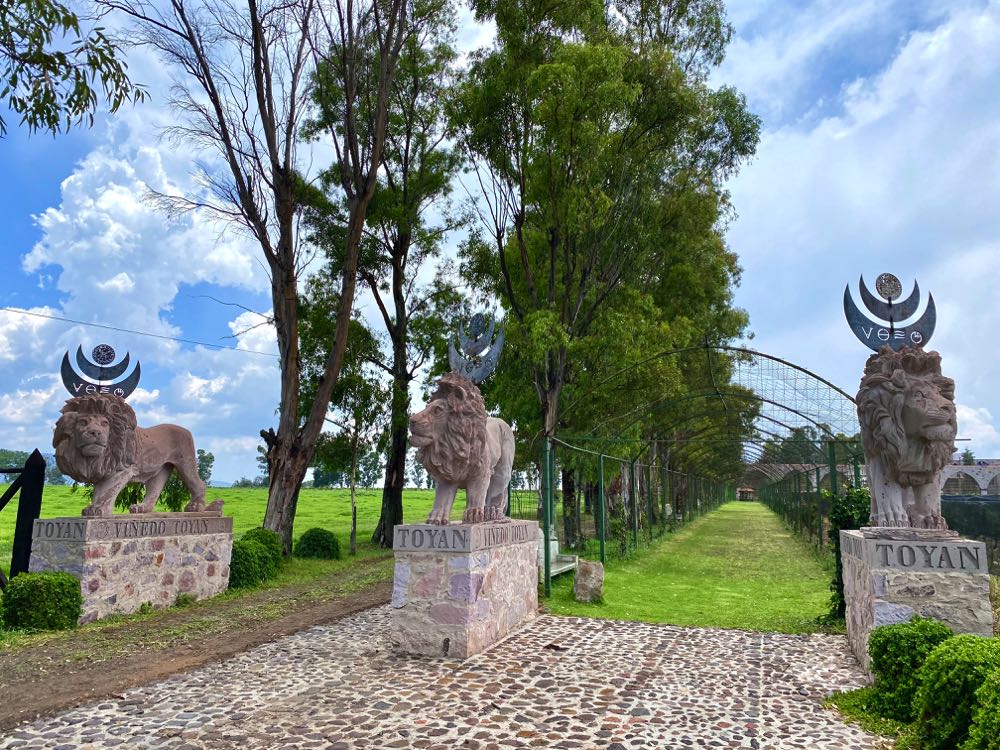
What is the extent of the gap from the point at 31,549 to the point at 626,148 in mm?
11336

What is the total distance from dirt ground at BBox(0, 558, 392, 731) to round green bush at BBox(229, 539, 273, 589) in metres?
0.40

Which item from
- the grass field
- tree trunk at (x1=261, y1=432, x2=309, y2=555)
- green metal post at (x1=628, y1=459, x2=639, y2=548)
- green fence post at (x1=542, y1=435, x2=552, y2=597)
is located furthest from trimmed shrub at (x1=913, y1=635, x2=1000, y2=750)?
the grass field

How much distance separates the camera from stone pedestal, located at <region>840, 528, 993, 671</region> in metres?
4.93

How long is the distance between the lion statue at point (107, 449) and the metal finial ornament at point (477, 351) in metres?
4.14

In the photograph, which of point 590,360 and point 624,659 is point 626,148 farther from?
point 624,659

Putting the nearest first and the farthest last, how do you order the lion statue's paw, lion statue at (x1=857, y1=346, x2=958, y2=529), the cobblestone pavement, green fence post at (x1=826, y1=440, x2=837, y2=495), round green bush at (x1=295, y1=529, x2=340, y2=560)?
the cobblestone pavement < lion statue at (x1=857, y1=346, x2=958, y2=529) < the lion statue's paw < green fence post at (x1=826, y1=440, x2=837, y2=495) < round green bush at (x1=295, y1=529, x2=340, y2=560)

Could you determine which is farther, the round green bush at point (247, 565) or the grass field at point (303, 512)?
the grass field at point (303, 512)

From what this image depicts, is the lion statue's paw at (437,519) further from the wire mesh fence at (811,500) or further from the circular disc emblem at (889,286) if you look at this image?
the wire mesh fence at (811,500)

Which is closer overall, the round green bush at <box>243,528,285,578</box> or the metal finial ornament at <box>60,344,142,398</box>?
the metal finial ornament at <box>60,344,142,398</box>

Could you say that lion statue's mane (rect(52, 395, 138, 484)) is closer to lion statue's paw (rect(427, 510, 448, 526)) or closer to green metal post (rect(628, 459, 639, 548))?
lion statue's paw (rect(427, 510, 448, 526))

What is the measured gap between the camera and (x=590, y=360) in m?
13.6

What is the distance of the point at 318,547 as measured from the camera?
564 inches

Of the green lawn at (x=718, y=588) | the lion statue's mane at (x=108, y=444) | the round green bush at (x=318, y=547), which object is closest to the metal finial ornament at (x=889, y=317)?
the green lawn at (x=718, y=588)

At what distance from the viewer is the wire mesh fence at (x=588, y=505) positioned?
1009 cm
